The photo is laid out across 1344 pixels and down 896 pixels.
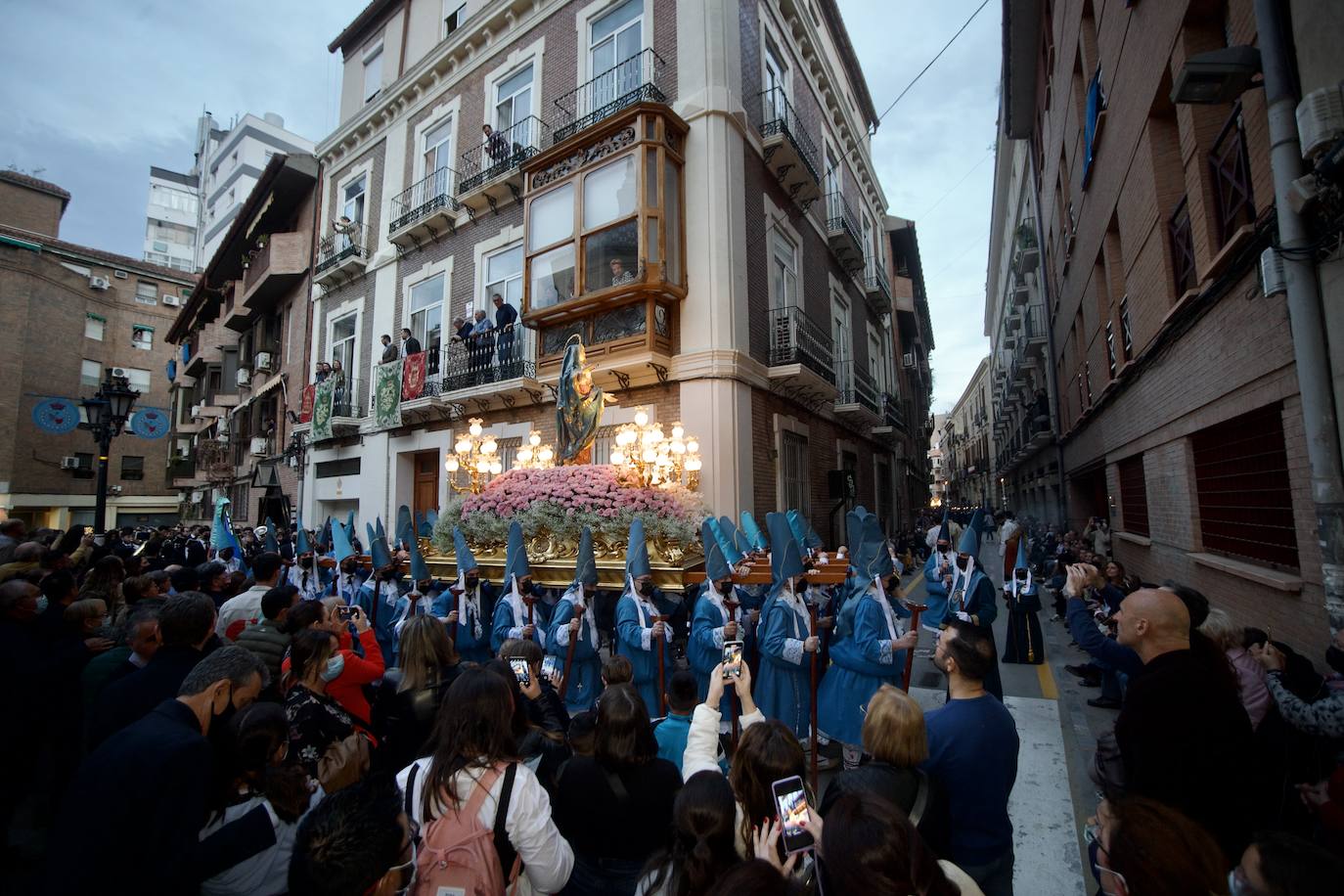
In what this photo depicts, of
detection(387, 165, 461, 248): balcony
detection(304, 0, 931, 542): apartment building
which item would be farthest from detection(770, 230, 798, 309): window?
detection(387, 165, 461, 248): balcony

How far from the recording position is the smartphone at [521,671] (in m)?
3.29

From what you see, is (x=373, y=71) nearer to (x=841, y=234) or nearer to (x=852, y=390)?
(x=841, y=234)

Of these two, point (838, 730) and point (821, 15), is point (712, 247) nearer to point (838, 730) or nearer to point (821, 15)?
point (838, 730)

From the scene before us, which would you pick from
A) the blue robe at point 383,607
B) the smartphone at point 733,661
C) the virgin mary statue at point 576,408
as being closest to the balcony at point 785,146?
the virgin mary statue at point 576,408

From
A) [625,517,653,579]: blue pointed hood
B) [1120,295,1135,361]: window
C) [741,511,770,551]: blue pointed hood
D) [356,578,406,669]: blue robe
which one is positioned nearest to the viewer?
[625,517,653,579]: blue pointed hood

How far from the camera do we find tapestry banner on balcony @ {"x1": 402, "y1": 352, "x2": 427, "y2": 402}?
14.8 meters

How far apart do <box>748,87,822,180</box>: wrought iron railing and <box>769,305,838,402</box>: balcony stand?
3.65 meters

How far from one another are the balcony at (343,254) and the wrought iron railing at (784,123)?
11.9m

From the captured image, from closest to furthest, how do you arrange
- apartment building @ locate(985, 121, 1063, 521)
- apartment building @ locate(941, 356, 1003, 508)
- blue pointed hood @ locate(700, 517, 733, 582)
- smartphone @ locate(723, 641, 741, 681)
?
smartphone @ locate(723, 641, 741, 681), blue pointed hood @ locate(700, 517, 733, 582), apartment building @ locate(985, 121, 1063, 521), apartment building @ locate(941, 356, 1003, 508)

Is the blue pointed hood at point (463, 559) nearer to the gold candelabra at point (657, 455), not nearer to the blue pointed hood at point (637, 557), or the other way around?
the blue pointed hood at point (637, 557)

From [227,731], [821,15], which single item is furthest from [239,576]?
[821,15]

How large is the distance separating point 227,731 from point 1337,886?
3338 millimetres

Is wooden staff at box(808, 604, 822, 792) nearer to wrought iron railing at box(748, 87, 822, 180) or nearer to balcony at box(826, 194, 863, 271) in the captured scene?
wrought iron railing at box(748, 87, 822, 180)

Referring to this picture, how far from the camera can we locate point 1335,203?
4086mm
